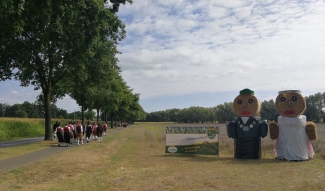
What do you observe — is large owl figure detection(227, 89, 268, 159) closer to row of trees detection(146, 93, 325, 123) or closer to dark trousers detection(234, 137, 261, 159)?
dark trousers detection(234, 137, 261, 159)

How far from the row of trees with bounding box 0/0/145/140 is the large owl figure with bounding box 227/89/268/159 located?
872 centimetres

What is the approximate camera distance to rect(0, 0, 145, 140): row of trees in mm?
15516

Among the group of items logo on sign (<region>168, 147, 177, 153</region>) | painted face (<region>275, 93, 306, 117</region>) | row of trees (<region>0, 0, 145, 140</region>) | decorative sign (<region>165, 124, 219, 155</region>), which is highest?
row of trees (<region>0, 0, 145, 140</region>)

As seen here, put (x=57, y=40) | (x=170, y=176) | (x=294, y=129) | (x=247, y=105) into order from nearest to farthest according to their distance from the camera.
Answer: (x=170, y=176)
(x=294, y=129)
(x=247, y=105)
(x=57, y=40)

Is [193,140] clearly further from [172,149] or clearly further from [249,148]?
[249,148]

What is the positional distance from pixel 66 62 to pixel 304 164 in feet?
62.3

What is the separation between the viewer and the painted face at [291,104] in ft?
49.1

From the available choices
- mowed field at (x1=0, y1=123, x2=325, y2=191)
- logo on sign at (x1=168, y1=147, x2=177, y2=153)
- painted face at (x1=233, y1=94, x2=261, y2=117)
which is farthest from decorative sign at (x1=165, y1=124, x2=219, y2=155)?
mowed field at (x1=0, y1=123, x2=325, y2=191)

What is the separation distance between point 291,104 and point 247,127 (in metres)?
2.21

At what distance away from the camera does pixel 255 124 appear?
52.0ft

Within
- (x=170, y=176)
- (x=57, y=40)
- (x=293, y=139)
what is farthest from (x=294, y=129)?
(x=57, y=40)

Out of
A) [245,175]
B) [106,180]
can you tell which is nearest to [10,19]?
[106,180]

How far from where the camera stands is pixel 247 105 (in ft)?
52.3

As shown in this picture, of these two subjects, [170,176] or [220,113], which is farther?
[220,113]
